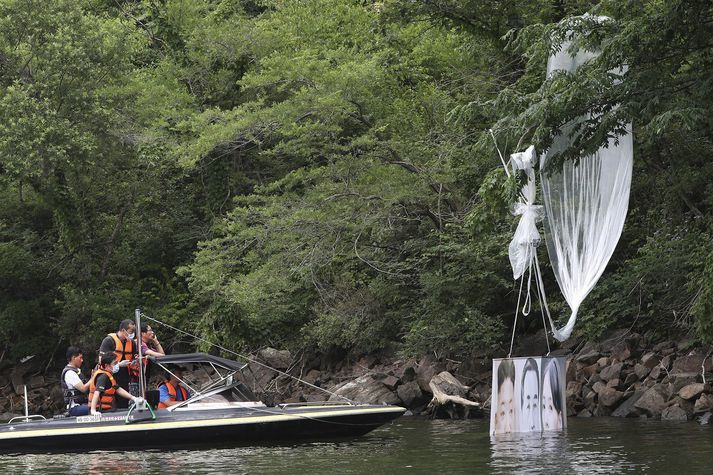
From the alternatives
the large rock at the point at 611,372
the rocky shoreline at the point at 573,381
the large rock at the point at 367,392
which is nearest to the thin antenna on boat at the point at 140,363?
the rocky shoreline at the point at 573,381

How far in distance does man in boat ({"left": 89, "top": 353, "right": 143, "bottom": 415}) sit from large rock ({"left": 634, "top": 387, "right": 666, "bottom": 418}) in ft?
30.3

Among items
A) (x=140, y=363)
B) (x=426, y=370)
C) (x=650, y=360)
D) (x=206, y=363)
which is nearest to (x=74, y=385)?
(x=140, y=363)

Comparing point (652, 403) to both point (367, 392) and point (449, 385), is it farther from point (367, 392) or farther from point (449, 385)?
point (367, 392)

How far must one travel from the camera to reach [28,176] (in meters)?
32.8

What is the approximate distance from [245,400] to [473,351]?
29.6ft

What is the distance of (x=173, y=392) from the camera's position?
61.3 feet

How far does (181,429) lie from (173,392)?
114 cm

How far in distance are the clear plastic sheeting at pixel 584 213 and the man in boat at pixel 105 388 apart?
6992mm

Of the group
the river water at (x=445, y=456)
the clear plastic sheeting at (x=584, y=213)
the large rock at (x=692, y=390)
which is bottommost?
the river water at (x=445, y=456)

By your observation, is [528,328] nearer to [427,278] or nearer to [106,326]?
[427,278]

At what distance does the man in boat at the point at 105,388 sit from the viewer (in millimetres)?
18203

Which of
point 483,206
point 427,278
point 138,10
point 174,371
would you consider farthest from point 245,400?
point 138,10

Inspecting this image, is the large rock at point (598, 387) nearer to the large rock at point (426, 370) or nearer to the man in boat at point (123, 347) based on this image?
the large rock at point (426, 370)

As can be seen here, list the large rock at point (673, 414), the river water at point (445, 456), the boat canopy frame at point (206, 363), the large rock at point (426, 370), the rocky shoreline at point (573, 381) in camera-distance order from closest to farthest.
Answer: the river water at point (445, 456) < the boat canopy frame at point (206, 363) < the large rock at point (673, 414) < the rocky shoreline at point (573, 381) < the large rock at point (426, 370)
